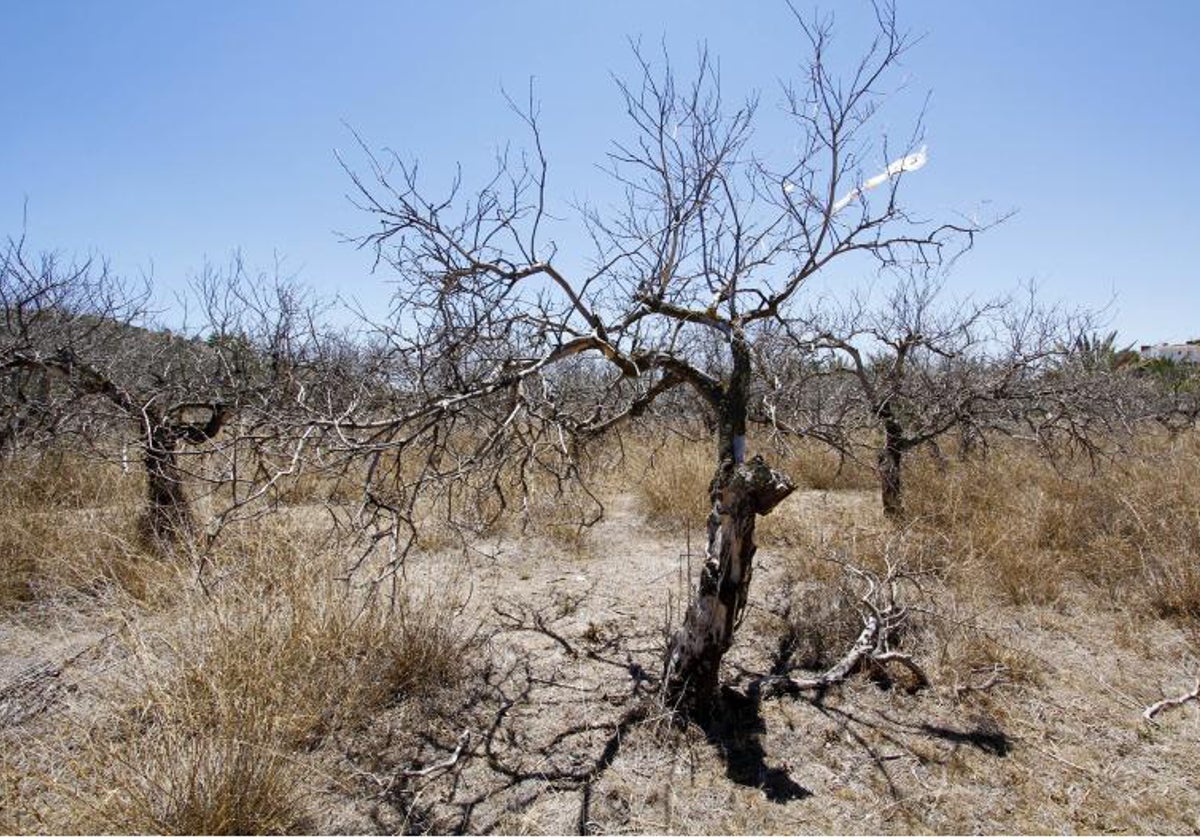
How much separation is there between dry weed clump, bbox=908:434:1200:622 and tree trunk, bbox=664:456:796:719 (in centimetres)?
227

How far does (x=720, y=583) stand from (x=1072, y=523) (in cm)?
396

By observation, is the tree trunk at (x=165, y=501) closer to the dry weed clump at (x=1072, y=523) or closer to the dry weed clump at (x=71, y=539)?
the dry weed clump at (x=71, y=539)

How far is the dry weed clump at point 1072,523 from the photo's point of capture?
417 centimetres

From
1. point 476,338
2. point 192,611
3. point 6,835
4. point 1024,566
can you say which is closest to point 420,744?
point 192,611

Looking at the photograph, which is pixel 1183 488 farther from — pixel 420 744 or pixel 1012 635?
pixel 420 744

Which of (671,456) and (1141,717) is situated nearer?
(1141,717)

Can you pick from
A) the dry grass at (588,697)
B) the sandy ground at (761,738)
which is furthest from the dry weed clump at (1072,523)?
the sandy ground at (761,738)

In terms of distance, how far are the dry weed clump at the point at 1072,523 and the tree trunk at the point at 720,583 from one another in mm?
2267

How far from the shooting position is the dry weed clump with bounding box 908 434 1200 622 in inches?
164

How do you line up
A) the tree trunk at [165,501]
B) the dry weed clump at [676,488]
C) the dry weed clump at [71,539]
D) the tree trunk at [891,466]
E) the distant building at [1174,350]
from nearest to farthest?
the dry weed clump at [71,539]
the tree trunk at [165,501]
the tree trunk at [891,466]
the dry weed clump at [676,488]
the distant building at [1174,350]

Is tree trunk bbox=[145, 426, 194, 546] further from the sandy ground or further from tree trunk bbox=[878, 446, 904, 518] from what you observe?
tree trunk bbox=[878, 446, 904, 518]

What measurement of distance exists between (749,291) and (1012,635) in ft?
8.33

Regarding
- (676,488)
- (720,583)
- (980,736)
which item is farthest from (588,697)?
(676,488)

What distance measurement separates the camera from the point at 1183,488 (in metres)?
5.29
